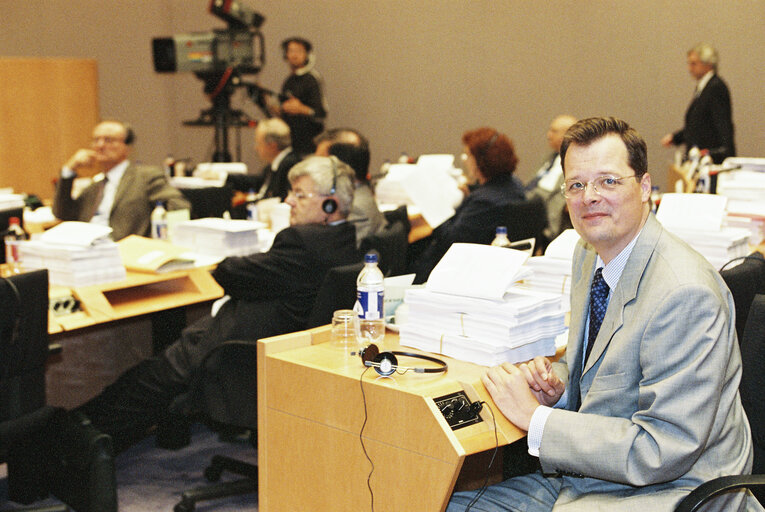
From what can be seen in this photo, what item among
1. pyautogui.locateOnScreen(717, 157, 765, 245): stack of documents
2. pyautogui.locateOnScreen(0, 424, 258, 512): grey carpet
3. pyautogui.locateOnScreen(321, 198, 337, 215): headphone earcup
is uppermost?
pyautogui.locateOnScreen(321, 198, 337, 215): headphone earcup

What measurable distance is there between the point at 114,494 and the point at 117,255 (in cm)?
95

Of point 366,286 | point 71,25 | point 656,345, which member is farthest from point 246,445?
point 71,25

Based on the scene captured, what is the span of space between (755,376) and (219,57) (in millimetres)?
6457

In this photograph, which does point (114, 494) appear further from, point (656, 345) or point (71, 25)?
point (71, 25)

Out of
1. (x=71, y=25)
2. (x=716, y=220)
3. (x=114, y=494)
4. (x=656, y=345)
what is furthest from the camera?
(x=71, y=25)

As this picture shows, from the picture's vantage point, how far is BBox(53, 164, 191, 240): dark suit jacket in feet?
15.0

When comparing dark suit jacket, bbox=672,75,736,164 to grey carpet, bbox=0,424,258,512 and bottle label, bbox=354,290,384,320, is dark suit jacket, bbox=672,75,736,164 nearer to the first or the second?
grey carpet, bbox=0,424,258,512

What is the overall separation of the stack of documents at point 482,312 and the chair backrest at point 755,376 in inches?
17.8

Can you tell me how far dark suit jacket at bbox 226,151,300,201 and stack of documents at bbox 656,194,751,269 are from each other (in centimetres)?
250

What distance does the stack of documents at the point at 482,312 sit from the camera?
6.74 ft

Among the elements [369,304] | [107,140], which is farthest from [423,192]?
[369,304]

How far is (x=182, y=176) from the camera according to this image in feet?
21.0

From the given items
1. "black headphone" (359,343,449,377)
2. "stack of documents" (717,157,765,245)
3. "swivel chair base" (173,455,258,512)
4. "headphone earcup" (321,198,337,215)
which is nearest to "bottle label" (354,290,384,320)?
"black headphone" (359,343,449,377)

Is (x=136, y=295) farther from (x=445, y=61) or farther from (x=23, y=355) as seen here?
(x=445, y=61)
